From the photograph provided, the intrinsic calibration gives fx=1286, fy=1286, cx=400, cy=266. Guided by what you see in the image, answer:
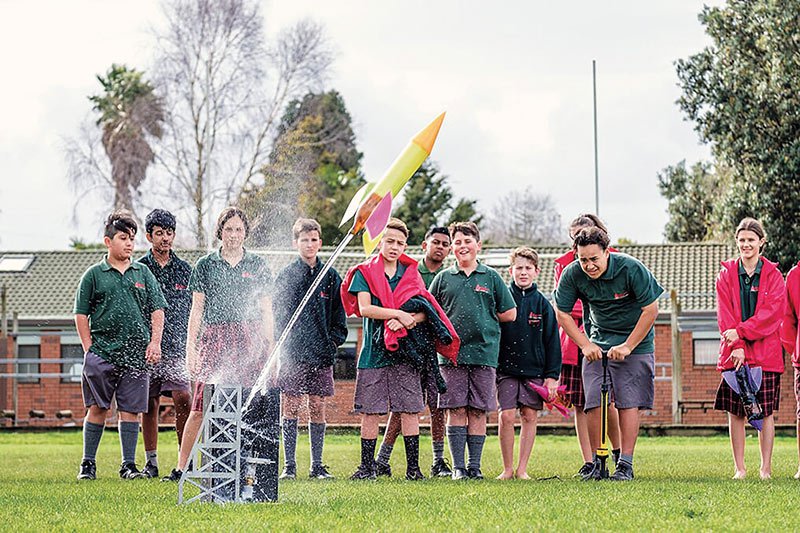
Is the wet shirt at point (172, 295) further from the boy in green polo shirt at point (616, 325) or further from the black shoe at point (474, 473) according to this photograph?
the boy in green polo shirt at point (616, 325)

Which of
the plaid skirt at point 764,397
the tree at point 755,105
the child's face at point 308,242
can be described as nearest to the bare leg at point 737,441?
the plaid skirt at point 764,397

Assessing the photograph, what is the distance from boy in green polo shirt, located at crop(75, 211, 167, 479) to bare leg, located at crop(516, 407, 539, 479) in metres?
3.08

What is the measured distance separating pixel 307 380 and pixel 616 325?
2.75m

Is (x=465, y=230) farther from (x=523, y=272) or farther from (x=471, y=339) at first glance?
(x=471, y=339)

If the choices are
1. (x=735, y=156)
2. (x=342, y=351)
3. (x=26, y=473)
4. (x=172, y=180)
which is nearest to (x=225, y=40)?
(x=172, y=180)

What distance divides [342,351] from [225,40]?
9.00m

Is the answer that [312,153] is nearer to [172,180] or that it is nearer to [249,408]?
[172,180]

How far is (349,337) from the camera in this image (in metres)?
33.7

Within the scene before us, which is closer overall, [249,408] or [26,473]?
[249,408]

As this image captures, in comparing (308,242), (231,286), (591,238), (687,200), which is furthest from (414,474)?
(687,200)

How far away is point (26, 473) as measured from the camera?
11375 millimetres

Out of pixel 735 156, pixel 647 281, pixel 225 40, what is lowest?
pixel 647 281

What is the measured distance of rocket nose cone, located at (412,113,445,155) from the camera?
30.9ft

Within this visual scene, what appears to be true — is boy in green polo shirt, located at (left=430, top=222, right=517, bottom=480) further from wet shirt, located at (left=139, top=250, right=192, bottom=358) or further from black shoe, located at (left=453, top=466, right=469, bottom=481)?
wet shirt, located at (left=139, top=250, right=192, bottom=358)
